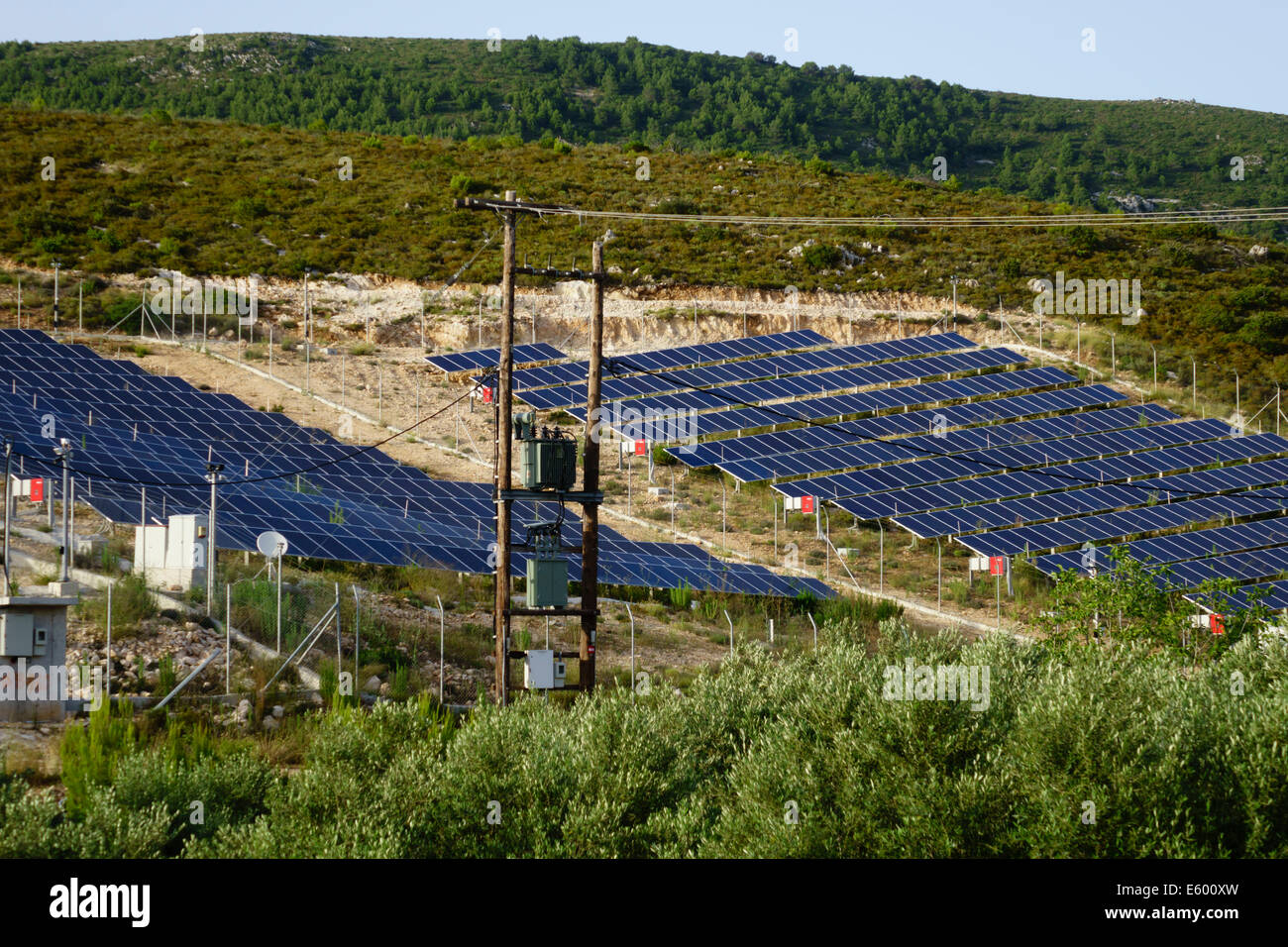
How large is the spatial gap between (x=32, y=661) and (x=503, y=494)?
8466 millimetres

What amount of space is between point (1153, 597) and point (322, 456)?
23.7 m

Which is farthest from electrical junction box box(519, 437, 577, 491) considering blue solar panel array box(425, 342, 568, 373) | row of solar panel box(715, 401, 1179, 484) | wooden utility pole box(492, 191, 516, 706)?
blue solar panel array box(425, 342, 568, 373)

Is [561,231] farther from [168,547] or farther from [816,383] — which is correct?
[168,547]

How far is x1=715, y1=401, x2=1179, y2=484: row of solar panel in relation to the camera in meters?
44.6

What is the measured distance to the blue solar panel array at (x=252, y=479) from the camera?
31094 mm

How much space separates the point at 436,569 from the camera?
105ft

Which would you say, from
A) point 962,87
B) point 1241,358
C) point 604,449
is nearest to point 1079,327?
point 1241,358

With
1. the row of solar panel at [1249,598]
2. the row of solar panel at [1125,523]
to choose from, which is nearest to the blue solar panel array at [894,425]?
the row of solar panel at [1125,523]

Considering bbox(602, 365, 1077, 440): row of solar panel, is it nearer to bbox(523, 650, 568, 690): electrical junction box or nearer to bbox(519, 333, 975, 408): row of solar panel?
bbox(519, 333, 975, 408): row of solar panel

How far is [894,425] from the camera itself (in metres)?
50.2

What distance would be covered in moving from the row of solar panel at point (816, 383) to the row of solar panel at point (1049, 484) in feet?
22.6

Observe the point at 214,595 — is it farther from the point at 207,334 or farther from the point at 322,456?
the point at 207,334

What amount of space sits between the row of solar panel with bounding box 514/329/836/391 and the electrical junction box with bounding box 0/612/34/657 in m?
28.8

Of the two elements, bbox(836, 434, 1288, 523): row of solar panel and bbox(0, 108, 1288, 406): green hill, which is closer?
bbox(836, 434, 1288, 523): row of solar panel
